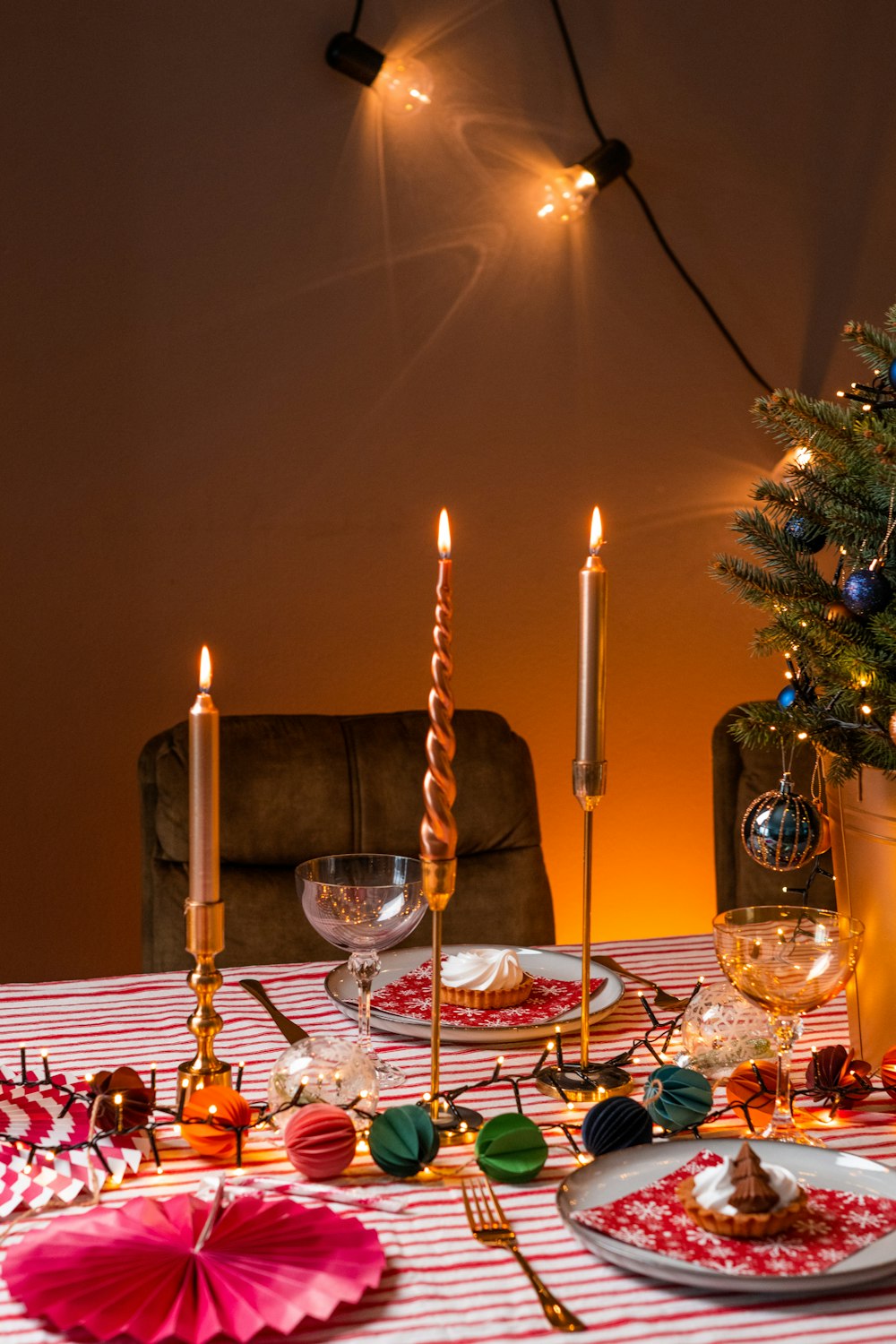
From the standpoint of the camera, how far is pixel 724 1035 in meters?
0.92

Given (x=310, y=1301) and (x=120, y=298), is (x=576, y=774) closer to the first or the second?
(x=310, y=1301)

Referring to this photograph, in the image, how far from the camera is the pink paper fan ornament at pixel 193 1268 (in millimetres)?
589

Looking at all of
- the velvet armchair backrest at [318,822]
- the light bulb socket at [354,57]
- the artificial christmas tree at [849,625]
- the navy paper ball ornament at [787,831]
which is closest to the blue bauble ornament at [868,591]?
the artificial christmas tree at [849,625]

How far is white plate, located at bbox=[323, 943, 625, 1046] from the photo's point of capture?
99 centimetres

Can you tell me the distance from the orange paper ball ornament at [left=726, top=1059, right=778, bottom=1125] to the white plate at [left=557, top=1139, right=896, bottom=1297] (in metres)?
0.06

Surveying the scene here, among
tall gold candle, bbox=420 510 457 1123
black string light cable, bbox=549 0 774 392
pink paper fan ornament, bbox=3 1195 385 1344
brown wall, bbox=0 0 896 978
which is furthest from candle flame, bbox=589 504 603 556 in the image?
black string light cable, bbox=549 0 774 392

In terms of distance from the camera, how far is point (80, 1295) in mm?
604

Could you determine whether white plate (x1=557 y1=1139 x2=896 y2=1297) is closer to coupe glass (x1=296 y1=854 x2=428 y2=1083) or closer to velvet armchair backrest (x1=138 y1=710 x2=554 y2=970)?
coupe glass (x1=296 y1=854 x2=428 y2=1083)

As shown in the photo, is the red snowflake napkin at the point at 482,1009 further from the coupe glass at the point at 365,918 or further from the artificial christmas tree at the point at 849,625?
the artificial christmas tree at the point at 849,625

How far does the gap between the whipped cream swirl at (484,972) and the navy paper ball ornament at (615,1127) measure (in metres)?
0.28

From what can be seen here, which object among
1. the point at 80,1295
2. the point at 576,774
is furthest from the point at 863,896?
the point at 80,1295

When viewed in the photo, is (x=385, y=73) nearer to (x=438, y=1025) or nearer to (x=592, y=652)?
(x=592, y=652)

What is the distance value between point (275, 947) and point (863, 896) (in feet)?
2.75

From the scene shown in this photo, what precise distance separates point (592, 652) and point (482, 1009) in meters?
0.35
